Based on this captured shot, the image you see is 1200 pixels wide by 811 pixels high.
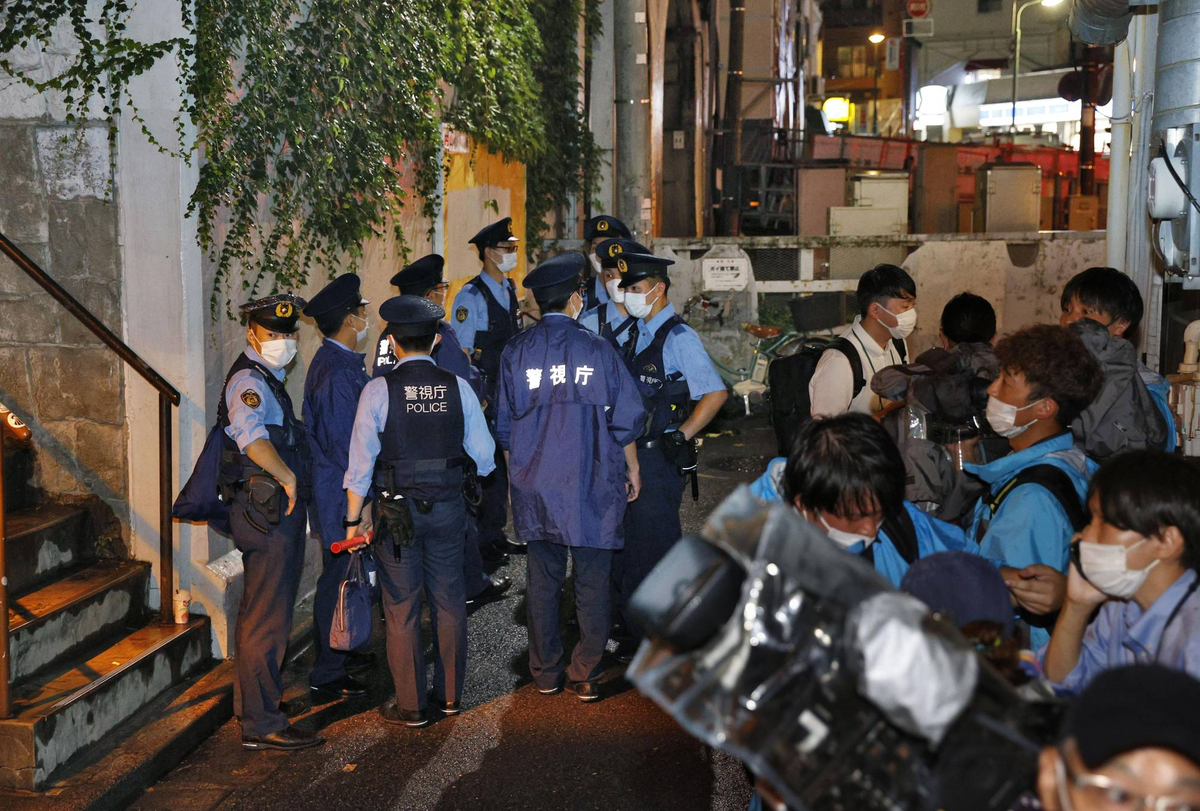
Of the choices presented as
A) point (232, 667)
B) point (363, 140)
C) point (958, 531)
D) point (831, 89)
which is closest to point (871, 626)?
point (958, 531)

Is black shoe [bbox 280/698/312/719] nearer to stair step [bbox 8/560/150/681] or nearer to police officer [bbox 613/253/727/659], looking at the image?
stair step [bbox 8/560/150/681]

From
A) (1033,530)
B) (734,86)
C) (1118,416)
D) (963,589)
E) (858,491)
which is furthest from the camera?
(734,86)

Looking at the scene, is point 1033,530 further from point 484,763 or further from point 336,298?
point 336,298

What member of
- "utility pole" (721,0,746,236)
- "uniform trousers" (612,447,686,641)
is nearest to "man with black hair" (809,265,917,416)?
"uniform trousers" (612,447,686,641)

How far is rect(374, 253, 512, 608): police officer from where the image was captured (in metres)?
6.66

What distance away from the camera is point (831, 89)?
51.0 metres

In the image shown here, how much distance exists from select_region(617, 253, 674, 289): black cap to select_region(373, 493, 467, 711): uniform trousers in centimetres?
164

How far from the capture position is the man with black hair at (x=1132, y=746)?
1.57 metres

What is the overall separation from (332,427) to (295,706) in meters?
1.45

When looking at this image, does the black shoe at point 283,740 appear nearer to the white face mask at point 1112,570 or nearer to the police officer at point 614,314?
the police officer at point 614,314

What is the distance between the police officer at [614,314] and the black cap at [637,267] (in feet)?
0.29

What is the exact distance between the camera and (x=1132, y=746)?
1.58 m

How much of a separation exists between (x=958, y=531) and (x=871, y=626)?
175cm

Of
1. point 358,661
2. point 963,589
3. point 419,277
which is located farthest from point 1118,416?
point 358,661
